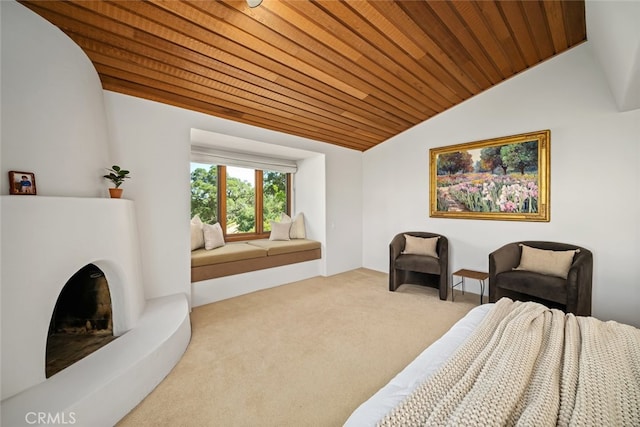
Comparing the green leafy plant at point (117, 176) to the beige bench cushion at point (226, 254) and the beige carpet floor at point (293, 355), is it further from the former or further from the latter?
the beige carpet floor at point (293, 355)

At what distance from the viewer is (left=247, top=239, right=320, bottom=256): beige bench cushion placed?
4082mm

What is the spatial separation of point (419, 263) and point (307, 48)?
115 inches

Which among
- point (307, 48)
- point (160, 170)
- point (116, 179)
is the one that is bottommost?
point (116, 179)

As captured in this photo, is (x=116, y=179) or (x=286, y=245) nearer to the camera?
(x=116, y=179)

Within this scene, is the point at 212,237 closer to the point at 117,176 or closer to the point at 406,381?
the point at 117,176

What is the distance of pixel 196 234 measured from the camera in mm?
3768

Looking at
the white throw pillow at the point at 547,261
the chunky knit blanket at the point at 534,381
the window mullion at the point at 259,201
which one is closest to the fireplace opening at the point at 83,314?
the chunky knit blanket at the point at 534,381

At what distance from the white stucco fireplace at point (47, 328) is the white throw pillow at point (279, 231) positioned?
272 centimetres

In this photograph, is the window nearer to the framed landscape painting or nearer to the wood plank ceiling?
the wood plank ceiling

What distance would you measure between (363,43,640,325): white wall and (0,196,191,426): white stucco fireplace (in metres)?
4.05

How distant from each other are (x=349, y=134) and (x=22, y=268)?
3973 mm

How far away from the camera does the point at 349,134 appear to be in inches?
173

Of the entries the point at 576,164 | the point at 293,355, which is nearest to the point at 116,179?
the point at 293,355

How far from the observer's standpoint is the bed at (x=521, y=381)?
33.4 inches
